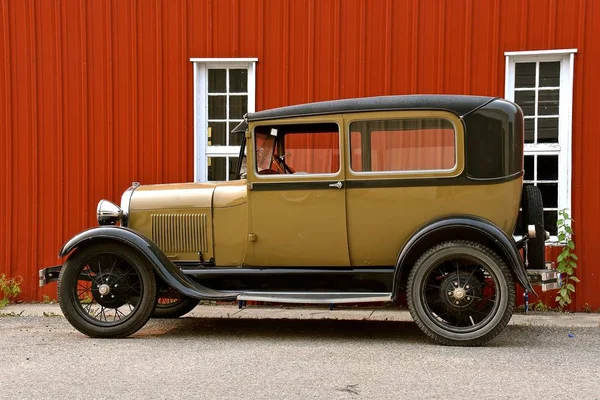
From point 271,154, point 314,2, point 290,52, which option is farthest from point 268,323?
point 314,2

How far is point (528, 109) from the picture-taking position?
758cm

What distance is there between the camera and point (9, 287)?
8.07m

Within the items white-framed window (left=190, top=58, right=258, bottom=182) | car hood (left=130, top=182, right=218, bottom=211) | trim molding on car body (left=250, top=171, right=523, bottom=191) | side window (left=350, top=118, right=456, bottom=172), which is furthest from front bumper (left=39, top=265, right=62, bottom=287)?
side window (left=350, top=118, right=456, bottom=172)

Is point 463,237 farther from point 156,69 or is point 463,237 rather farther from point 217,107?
point 156,69

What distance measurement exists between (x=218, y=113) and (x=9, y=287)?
336 cm

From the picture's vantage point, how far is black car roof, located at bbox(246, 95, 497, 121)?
18.3 ft

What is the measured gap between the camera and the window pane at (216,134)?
8.05 metres

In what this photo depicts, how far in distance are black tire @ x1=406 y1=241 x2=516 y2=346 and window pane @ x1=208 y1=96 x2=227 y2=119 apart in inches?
143

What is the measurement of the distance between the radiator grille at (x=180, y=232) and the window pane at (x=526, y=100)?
3.99m

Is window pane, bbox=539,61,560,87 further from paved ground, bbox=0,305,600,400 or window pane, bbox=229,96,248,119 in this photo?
window pane, bbox=229,96,248,119

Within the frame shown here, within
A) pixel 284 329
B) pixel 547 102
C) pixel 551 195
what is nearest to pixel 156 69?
pixel 284 329

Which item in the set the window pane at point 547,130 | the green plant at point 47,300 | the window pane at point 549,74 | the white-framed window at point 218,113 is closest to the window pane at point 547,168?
the window pane at point 547,130

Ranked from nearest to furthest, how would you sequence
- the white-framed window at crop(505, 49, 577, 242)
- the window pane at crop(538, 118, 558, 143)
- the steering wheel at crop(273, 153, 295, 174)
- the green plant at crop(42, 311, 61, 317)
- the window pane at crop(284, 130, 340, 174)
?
the window pane at crop(284, 130, 340, 174) < the steering wheel at crop(273, 153, 295, 174) < the green plant at crop(42, 311, 61, 317) < the white-framed window at crop(505, 49, 577, 242) < the window pane at crop(538, 118, 558, 143)

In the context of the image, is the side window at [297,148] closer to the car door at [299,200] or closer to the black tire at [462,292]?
the car door at [299,200]
